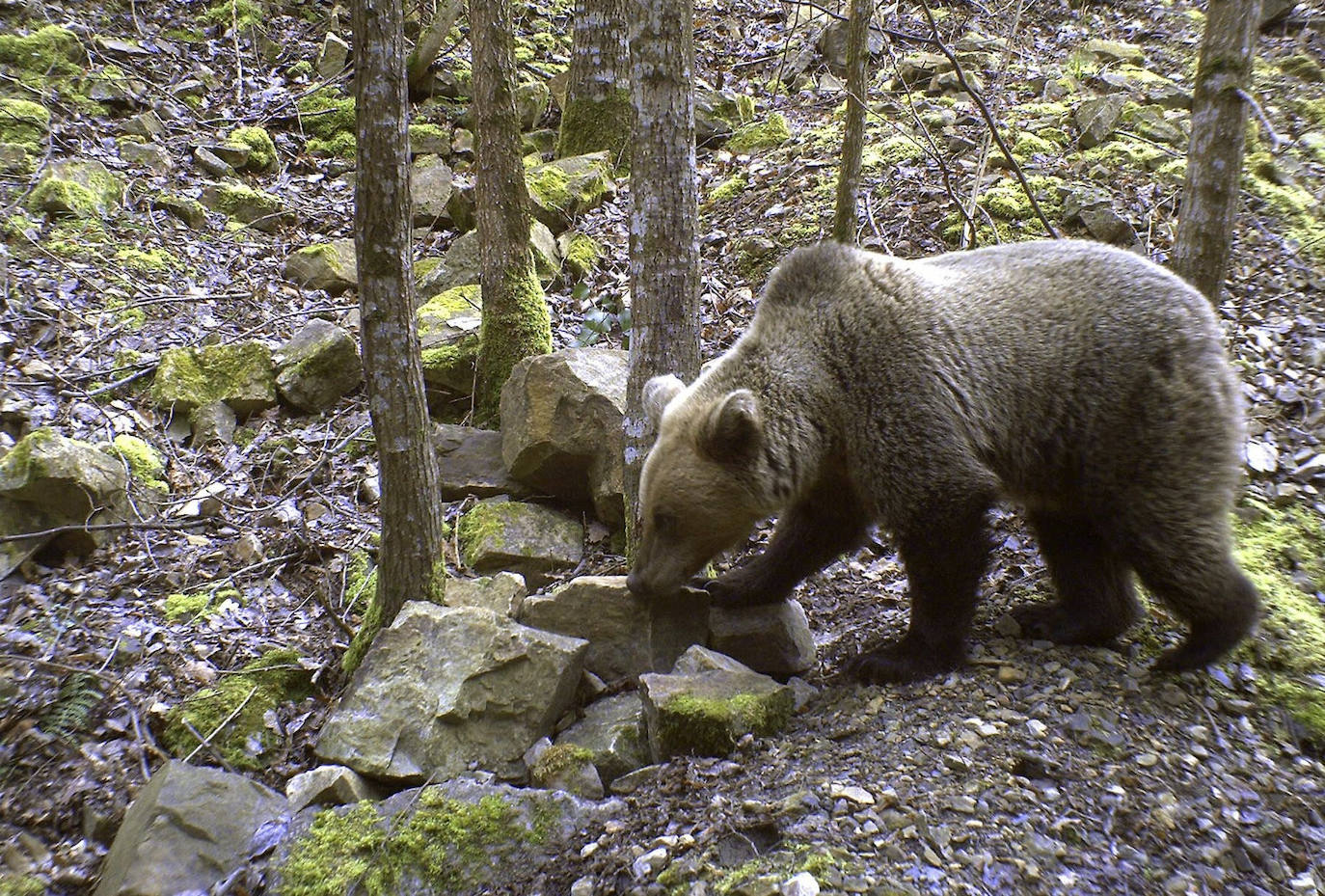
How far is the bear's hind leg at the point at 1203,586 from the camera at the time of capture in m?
4.43

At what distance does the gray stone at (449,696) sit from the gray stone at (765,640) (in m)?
0.84

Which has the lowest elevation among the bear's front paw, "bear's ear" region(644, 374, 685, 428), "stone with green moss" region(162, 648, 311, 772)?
"stone with green moss" region(162, 648, 311, 772)

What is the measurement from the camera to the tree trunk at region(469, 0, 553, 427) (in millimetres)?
7480

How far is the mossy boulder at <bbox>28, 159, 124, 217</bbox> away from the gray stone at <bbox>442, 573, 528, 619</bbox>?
6.90 m

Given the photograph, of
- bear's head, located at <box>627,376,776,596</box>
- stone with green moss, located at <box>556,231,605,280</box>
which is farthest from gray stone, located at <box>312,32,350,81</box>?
bear's head, located at <box>627,376,776,596</box>

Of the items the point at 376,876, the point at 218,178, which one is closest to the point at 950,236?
the point at 376,876

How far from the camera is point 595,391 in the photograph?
6.68m

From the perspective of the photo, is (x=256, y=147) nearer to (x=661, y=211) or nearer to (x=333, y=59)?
(x=333, y=59)

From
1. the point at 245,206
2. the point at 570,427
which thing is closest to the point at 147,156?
the point at 245,206

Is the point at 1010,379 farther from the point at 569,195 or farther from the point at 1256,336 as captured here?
the point at 569,195

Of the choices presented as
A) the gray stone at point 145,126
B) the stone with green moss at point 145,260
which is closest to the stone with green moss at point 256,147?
the gray stone at point 145,126

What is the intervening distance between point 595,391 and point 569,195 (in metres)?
4.63

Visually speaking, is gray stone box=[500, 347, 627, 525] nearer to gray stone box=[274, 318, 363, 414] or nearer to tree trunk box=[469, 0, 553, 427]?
tree trunk box=[469, 0, 553, 427]

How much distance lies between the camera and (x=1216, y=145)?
19.4 feet
